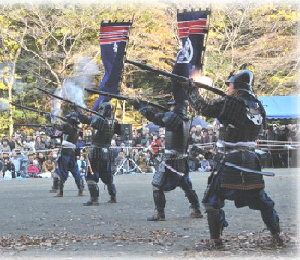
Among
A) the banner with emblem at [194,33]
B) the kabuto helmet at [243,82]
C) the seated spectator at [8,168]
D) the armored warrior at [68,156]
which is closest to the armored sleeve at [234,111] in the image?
the kabuto helmet at [243,82]

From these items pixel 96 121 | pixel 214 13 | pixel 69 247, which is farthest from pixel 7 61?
pixel 69 247

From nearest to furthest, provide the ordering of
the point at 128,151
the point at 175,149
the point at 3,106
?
the point at 175,149
the point at 128,151
the point at 3,106

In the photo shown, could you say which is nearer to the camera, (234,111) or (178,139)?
(234,111)

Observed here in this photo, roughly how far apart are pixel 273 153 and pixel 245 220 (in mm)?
16238

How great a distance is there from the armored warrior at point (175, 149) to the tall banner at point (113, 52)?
2.76m

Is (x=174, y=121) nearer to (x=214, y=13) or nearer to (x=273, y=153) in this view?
(x=273, y=153)

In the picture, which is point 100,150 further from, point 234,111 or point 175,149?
point 234,111

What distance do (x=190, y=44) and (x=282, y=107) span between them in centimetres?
1409

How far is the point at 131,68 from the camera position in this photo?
32.4m

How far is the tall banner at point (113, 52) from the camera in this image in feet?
43.9

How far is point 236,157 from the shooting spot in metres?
7.66

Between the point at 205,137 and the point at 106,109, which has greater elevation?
the point at 106,109

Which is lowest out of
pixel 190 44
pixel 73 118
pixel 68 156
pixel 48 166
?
pixel 48 166

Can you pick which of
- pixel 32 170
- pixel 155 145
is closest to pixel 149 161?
pixel 155 145
